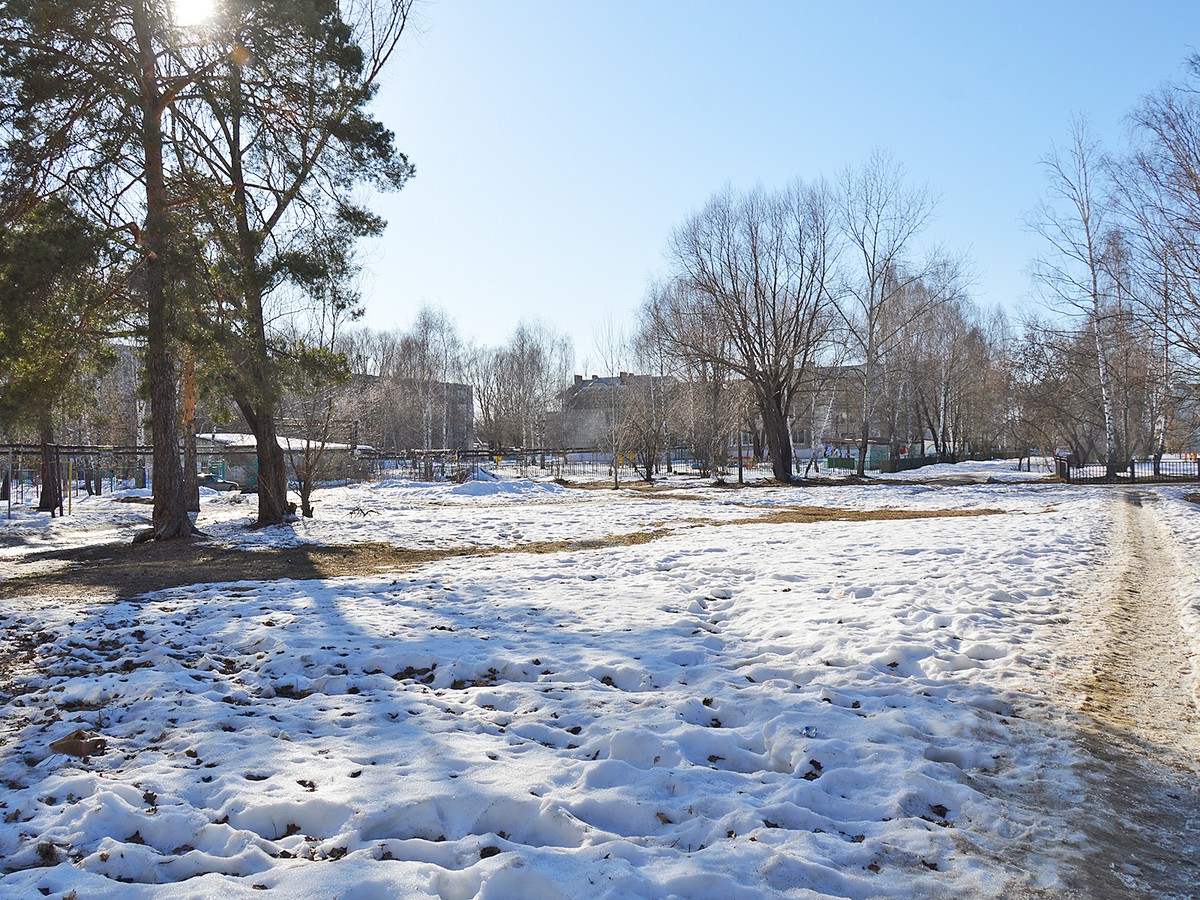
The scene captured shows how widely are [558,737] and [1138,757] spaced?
112 inches

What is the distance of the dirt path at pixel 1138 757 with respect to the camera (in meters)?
2.65

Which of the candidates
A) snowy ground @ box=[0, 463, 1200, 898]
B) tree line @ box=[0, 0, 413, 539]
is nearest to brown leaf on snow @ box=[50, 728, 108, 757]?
snowy ground @ box=[0, 463, 1200, 898]

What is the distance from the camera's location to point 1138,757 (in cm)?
358

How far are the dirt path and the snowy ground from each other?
0.46 feet

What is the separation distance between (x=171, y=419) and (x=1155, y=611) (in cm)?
1414

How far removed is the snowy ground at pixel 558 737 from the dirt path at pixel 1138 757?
0.14 m

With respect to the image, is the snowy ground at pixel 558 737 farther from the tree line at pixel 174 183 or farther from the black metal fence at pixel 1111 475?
the black metal fence at pixel 1111 475

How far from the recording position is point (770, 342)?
29.9 metres

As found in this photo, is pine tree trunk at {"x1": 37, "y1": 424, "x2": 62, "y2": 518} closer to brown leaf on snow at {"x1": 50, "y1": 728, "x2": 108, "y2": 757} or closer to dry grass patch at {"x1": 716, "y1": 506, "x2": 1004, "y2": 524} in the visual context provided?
dry grass patch at {"x1": 716, "y1": 506, "x2": 1004, "y2": 524}

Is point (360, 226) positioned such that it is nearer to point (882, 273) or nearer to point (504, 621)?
point (504, 621)

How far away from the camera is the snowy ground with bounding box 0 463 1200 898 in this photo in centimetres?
261

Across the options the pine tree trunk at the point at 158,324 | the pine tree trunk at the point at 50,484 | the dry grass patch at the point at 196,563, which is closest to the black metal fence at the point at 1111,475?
the dry grass patch at the point at 196,563

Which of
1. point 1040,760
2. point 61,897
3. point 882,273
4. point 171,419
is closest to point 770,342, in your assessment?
point 882,273

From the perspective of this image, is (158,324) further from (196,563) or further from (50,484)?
(50,484)
